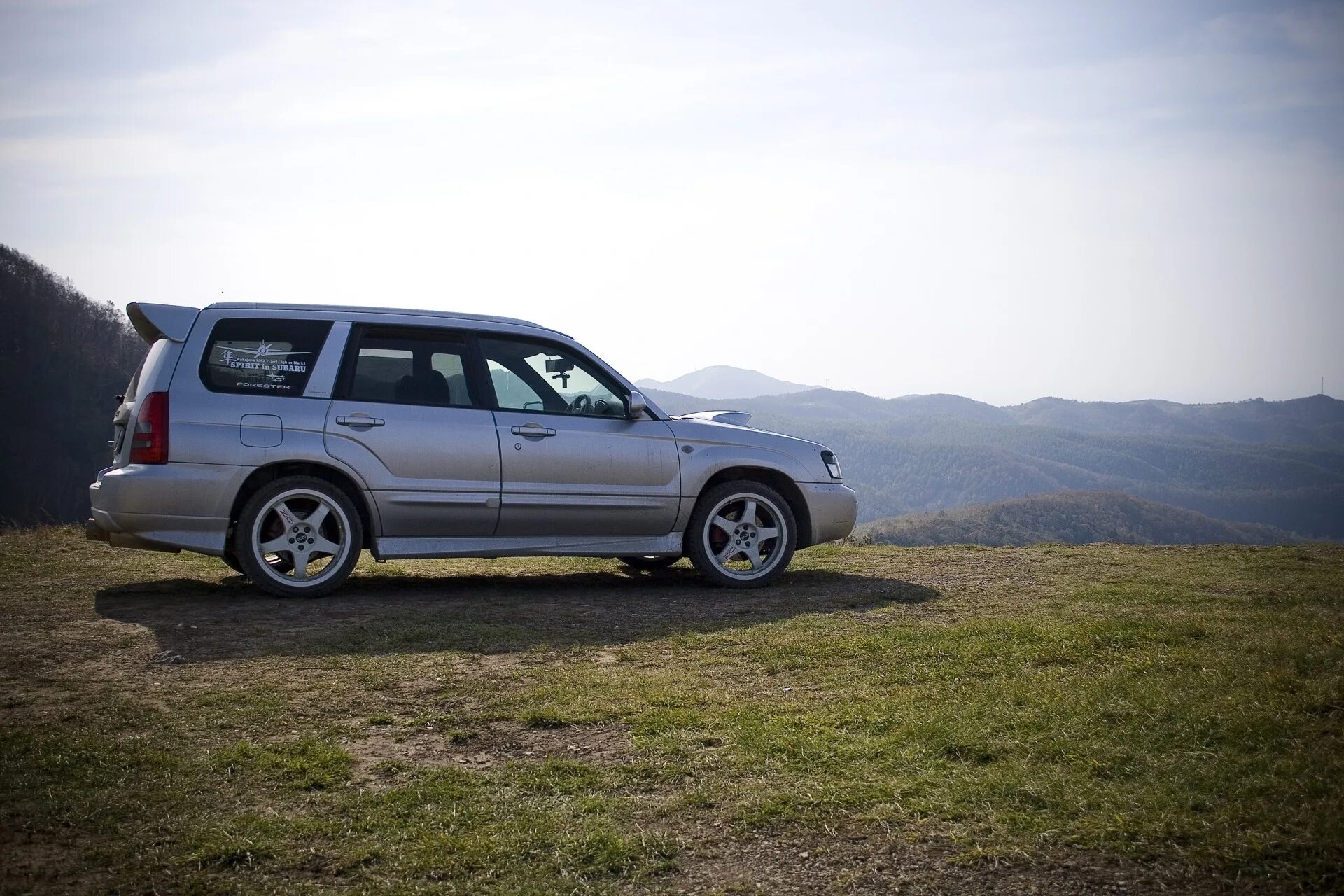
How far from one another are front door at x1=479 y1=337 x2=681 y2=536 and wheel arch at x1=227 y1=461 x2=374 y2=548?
866 millimetres

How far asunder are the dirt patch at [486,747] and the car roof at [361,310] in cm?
399

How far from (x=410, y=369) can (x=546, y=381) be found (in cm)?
92

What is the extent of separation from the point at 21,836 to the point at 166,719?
3.68ft

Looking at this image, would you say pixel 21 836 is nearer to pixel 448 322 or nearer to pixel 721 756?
pixel 721 756

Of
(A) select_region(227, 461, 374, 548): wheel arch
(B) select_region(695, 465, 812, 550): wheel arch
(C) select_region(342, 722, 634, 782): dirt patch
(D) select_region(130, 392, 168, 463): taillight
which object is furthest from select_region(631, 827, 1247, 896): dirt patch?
(B) select_region(695, 465, 812, 550): wheel arch

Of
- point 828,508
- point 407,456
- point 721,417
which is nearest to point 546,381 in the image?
point 407,456

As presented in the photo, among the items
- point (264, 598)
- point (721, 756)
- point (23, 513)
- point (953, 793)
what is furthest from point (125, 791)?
point (23, 513)

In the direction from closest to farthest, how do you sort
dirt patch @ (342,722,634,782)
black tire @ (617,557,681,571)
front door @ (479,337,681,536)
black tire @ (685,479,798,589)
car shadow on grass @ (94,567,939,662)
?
dirt patch @ (342,722,634,782)
car shadow on grass @ (94,567,939,662)
front door @ (479,337,681,536)
black tire @ (685,479,798,589)
black tire @ (617,557,681,571)

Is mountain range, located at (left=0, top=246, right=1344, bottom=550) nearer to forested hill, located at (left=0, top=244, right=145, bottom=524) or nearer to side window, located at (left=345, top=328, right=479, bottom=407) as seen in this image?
forested hill, located at (left=0, top=244, right=145, bottom=524)

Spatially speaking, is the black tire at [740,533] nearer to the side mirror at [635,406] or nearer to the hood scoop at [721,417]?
the hood scoop at [721,417]

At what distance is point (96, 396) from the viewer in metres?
65.5

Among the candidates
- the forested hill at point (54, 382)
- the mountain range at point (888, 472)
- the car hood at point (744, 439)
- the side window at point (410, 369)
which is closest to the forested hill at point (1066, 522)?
the mountain range at point (888, 472)

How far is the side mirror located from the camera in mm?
7715

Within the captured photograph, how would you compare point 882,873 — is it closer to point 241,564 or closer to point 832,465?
point 241,564
